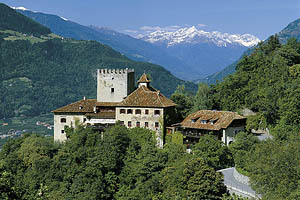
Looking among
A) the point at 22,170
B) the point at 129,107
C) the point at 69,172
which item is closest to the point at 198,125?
the point at 129,107

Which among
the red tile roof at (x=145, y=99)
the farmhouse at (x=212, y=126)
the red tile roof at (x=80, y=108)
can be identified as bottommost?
the farmhouse at (x=212, y=126)

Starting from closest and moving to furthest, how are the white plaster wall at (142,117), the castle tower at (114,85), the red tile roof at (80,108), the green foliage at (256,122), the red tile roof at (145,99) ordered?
the white plaster wall at (142,117) → the red tile roof at (145,99) → the green foliage at (256,122) → the red tile roof at (80,108) → the castle tower at (114,85)

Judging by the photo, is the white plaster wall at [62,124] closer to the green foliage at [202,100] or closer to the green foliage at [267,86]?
the green foliage at [202,100]

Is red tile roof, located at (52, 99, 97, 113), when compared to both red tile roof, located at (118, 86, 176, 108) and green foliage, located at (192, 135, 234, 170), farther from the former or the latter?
green foliage, located at (192, 135, 234, 170)

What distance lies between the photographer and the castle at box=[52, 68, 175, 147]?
191 feet

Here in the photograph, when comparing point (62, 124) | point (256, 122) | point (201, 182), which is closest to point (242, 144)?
point (256, 122)

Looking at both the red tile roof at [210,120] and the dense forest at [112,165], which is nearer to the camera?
the dense forest at [112,165]

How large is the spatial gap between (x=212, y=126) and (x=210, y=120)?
0.99 m

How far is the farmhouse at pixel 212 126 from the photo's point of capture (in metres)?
56.3

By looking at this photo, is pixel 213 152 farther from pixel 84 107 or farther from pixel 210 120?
pixel 84 107

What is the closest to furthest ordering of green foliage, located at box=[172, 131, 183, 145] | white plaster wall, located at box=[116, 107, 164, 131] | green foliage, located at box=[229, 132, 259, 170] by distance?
green foliage, located at box=[229, 132, 259, 170]
green foliage, located at box=[172, 131, 183, 145]
white plaster wall, located at box=[116, 107, 164, 131]

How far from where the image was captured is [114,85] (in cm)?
6381

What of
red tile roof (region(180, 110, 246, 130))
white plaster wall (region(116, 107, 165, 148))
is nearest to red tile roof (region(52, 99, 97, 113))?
white plaster wall (region(116, 107, 165, 148))

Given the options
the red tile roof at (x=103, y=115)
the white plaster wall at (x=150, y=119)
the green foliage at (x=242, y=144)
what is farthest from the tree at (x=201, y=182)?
the red tile roof at (x=103, y=115)
